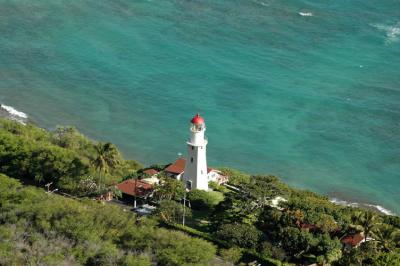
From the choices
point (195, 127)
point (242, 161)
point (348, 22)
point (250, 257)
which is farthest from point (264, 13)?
point (250, 257)

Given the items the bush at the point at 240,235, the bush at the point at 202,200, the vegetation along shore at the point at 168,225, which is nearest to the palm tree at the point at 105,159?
the vegetation along shore at the point at 168,225

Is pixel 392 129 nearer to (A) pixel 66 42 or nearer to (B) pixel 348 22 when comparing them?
(B) pixel 348 22

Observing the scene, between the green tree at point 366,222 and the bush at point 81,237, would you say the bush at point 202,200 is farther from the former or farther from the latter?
the green tree at point 366,222

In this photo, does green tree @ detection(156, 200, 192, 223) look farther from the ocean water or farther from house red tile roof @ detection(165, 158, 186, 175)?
the ocean water

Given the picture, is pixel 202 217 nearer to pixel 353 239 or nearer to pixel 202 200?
pixel 202 200

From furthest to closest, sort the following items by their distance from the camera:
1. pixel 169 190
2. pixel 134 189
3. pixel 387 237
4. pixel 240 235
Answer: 1. pixel 134 189
2. pixel 169 190
3. pixel 240 235
4. pixel 387 237

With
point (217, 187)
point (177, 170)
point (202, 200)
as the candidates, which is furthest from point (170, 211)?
point (217, 187)

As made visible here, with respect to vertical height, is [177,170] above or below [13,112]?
below
